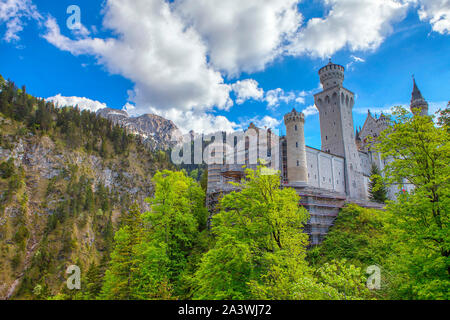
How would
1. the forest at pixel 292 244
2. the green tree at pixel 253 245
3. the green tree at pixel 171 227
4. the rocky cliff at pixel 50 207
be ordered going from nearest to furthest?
the forest at pixel 292 244, the green tree at pixel 253 245, the green tree at pixel 171 227, the rocky cliff at pixel 50 207

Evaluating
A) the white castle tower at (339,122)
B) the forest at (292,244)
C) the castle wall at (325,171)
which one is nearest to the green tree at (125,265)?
the forest at (292,244)

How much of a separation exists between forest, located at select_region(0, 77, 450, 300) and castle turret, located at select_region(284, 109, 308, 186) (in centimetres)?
1098

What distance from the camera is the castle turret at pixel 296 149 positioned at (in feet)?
147

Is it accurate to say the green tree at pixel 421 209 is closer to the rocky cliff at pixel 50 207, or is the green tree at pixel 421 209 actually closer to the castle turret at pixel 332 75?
the castle turret at pixel 332 75

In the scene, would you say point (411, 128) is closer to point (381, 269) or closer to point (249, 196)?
point (249, 196)

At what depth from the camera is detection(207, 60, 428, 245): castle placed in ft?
117

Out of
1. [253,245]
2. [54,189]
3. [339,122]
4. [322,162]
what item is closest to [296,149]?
[322,162]

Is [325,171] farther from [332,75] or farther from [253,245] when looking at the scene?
[253,245]

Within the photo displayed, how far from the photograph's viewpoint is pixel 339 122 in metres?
58.4


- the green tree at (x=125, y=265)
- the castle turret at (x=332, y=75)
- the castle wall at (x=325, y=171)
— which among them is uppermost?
the castle turret at (x=332, y=75)

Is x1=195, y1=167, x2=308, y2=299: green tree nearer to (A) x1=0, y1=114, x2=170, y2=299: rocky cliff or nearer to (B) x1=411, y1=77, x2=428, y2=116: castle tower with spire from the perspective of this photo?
(A) x1=0, y1=114, x2=170, y2=299: rocky cliff

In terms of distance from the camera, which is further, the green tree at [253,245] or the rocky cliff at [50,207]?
the rocky cliff at [50,207]

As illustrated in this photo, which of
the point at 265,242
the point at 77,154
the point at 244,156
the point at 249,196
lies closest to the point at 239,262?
the point at 265,242
